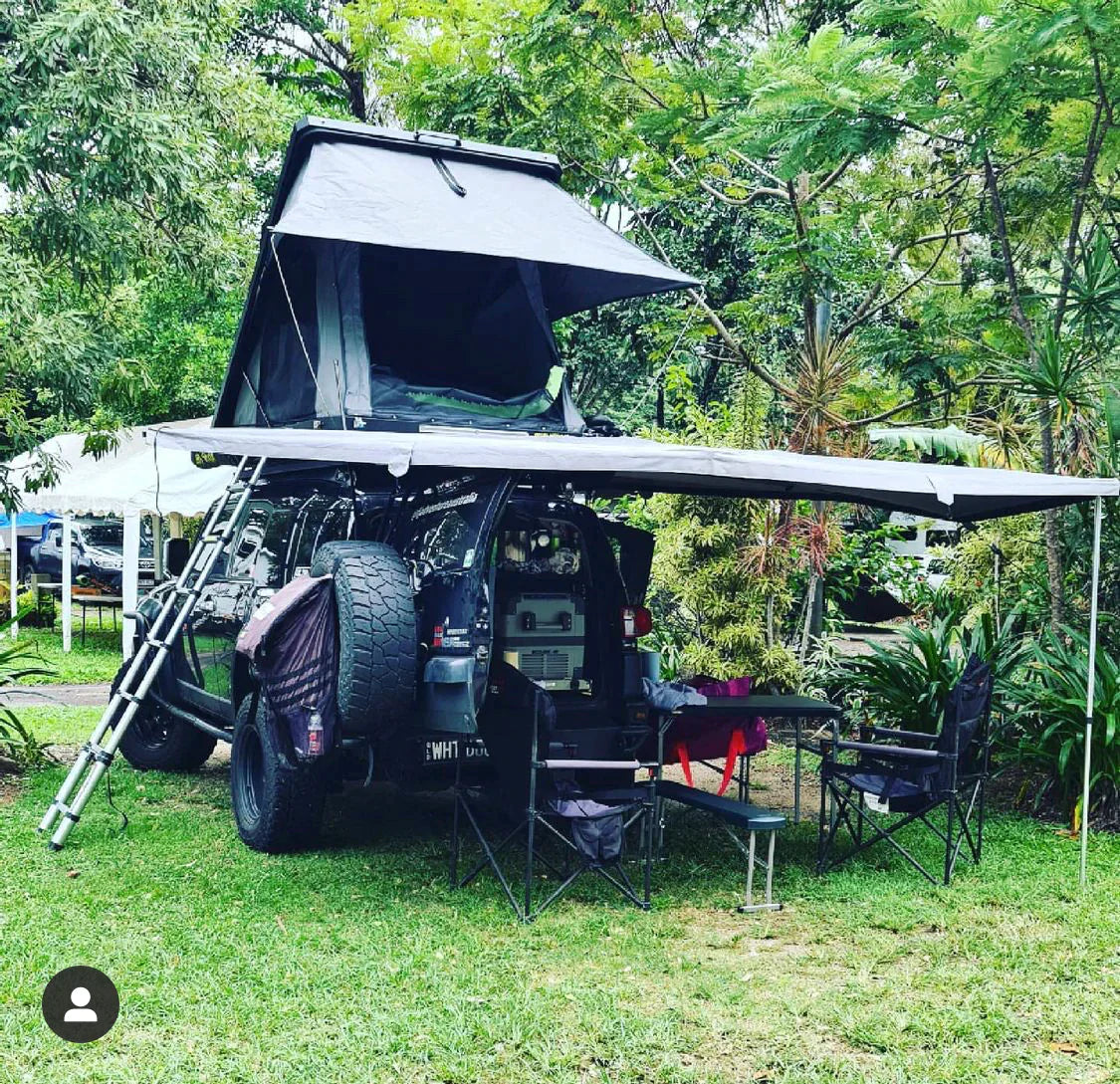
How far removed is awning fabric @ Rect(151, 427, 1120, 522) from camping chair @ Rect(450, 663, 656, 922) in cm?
109

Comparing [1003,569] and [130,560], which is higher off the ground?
[1003,569]

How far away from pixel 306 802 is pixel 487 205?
12.6ft

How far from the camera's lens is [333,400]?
7.40 meters

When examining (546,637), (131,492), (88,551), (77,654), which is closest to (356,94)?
(131,492)

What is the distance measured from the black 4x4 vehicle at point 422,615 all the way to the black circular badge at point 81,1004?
149 centimetres

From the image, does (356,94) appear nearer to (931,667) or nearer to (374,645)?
(931,667)

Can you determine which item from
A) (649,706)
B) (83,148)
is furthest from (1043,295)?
(83,148)

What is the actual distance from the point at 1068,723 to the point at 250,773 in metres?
4.89

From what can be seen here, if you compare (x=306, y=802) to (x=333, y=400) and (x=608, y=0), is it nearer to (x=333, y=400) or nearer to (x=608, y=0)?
(x=333, y=400)

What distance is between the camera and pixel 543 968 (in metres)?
5.05

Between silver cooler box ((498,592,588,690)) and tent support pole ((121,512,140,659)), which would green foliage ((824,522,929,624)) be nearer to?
silver cooler box ((498,592,588,690))

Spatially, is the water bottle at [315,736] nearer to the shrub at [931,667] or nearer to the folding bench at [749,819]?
the folding bench at [749,819]

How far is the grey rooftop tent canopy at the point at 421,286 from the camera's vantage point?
24.2 feet

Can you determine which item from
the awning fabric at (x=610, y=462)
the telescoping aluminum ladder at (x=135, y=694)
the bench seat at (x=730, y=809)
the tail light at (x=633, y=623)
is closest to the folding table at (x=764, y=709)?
the bench seat at (x=730, y=809)
